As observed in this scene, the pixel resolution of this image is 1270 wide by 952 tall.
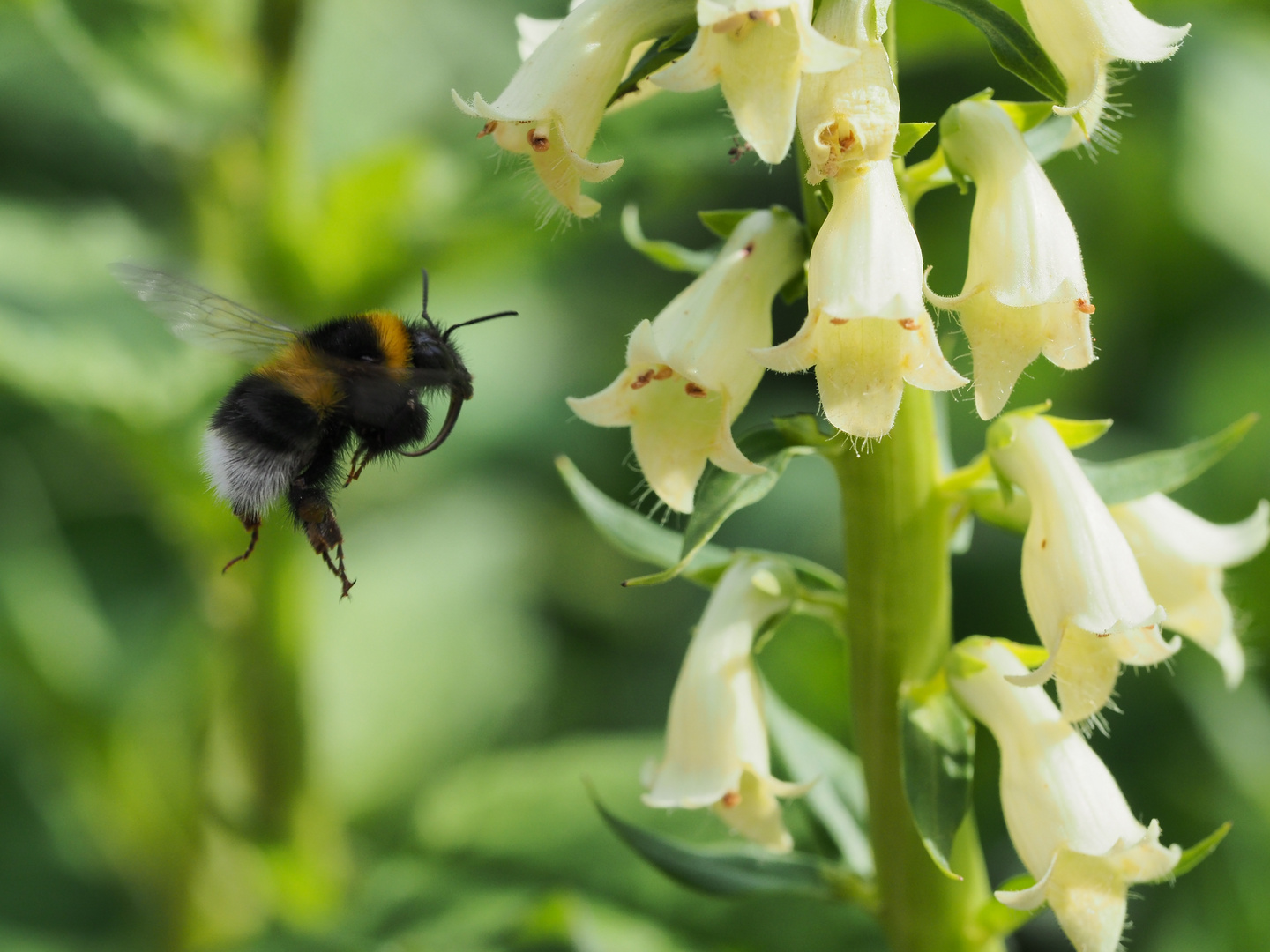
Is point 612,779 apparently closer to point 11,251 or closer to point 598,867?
point 598,867

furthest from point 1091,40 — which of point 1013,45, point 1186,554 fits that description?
point 1186,554

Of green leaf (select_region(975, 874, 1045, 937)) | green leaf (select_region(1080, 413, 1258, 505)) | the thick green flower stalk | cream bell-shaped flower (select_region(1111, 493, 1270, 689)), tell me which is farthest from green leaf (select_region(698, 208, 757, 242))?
green leaf (select_region(975, 874, 1045, 937))

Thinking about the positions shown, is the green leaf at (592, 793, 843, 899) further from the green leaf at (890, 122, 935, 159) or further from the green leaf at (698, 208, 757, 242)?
the green leaf at (890, 122, 935, 159)

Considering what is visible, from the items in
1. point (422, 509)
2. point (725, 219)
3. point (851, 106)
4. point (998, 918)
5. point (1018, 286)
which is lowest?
point (422, 509)

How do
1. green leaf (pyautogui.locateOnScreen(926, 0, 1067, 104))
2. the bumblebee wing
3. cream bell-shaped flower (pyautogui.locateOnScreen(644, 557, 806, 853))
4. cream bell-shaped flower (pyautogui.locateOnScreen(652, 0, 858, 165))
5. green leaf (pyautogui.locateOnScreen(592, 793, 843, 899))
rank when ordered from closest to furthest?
cream bell-shaped flower (pyautogui.locateOnScreen(652, 0, 858, 165)) < green leaf (pyautogui.locateOnScreen(926, 0, 1067, 104)) < cream bell-shaped flower (pyautogui.locateOnScreen(644, 557, 806, 853)) < green leaf (pyautogui.locateOnScreen(592, 793, 843, 899)) < the bumblebee wing

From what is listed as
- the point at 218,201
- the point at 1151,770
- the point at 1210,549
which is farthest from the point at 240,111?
the point at 1151,770

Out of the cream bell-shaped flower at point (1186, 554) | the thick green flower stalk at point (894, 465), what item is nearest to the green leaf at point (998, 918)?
the thick green flower stalk at point (894, 465)

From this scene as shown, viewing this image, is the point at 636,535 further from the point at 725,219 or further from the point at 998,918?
the point at 998,918
